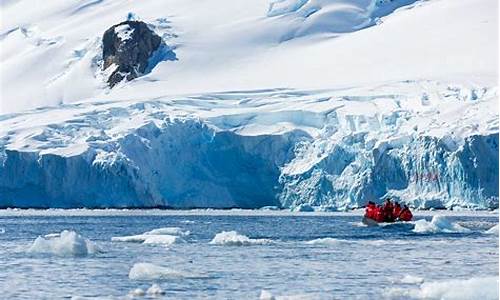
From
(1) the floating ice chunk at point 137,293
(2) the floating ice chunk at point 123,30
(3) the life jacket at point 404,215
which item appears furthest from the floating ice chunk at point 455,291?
(2) the floating ice chunk at point 123,30

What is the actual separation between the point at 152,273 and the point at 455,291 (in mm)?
8928

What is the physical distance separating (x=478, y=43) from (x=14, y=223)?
61.5 m

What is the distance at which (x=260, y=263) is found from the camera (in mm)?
41688

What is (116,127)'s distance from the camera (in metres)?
96.8

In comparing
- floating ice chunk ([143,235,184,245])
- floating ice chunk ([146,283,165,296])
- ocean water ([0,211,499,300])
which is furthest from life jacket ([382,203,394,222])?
floating ice chunk ([146,283,165,296])

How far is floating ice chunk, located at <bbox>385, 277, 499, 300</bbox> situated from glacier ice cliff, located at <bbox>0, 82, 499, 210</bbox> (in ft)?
167

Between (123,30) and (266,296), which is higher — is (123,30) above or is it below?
above

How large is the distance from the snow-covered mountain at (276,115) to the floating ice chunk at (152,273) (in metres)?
48.3

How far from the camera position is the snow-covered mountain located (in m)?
85.2

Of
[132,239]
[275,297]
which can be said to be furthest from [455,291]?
[132,239]

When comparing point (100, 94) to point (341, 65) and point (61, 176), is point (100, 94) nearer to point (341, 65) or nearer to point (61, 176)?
point (341, 65)

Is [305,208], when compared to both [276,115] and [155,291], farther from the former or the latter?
[155,291]

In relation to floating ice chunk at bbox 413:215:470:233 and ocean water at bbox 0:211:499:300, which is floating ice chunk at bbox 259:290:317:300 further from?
floating ice chunk at bbox 413:215:470:233

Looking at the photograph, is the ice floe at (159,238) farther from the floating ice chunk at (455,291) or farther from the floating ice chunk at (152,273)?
the floating ice chunk at (455,291)
